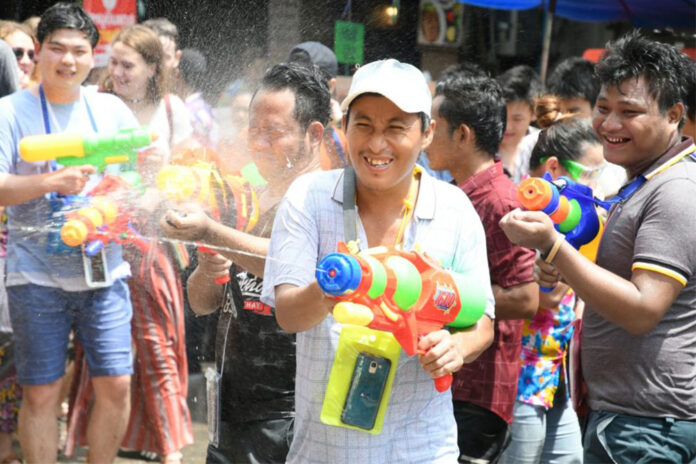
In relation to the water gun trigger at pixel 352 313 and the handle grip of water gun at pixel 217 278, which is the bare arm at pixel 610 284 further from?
the handle grip of water gun at pixel 217 278

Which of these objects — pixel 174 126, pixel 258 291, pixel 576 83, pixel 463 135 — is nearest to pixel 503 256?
pixel 463 135

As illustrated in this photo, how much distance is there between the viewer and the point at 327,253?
2465 millimetres

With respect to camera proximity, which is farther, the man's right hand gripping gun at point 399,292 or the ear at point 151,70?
the ear at point 151,70

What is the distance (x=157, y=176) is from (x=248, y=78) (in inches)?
29.2

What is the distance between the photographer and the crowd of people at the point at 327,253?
2.45 metres

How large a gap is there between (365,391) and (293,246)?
40 centimetres

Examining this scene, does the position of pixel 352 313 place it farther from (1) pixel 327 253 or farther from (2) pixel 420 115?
(2) pixel 420 115

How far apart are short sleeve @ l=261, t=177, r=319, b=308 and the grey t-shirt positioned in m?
0.87

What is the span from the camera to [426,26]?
607 centimetres

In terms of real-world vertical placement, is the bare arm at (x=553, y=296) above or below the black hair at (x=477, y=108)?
below

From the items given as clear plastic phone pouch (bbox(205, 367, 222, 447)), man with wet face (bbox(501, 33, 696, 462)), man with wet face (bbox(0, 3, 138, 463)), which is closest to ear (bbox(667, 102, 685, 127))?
man with wet face (bbox(501, 33, 696, 462))

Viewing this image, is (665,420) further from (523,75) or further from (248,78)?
(523,75)

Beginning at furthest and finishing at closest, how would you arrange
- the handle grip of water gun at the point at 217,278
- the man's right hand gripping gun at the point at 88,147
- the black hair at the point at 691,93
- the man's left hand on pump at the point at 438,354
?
the man's right hand gripping gun at the point at 88,147
the handle grip of water gun at the point at 217,278
the black hair at the point at 691,93
the man's left hand on pump at the point at 438,354

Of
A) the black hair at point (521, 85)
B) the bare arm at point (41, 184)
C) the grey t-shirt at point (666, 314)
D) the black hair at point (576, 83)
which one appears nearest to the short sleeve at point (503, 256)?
the grey t-shirt at point (666, 314)
